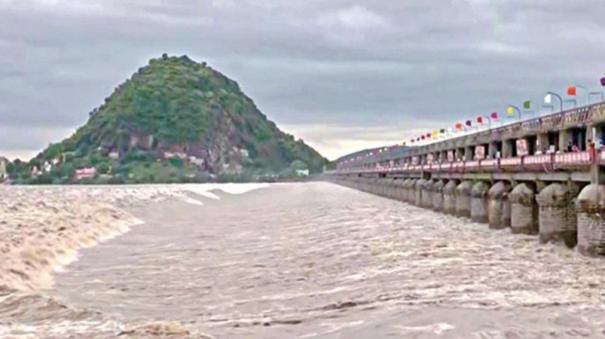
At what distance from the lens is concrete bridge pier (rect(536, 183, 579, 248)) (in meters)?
33.3

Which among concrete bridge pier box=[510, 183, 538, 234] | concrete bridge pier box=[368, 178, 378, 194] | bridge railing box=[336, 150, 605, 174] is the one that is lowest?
concrete bridge pier box=[510, 183, 538, 234]

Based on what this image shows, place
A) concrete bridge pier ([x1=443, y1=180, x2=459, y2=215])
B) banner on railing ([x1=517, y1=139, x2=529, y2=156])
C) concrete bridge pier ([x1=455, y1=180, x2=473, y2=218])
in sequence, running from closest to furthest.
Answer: banner on railing ([x1=517, y1=139, x2=529, y2=156]) → concrete bridge pier ([x1=455, y1=180, x2=473, y2=218]) → concrete bridge pier ([x1=443, y1=180, x2=459, y2=215])

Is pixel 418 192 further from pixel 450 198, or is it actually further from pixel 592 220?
pixel 592 220

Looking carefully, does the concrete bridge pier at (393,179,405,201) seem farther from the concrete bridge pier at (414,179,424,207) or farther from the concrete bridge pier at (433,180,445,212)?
the concrete bridge pier at (433,180,445,212)

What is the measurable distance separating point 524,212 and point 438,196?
89.6 ft

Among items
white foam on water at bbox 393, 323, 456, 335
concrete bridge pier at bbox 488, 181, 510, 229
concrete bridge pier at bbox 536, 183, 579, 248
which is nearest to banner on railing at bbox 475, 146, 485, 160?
concrete bridge pier at bbox 488, 181, 510, 229

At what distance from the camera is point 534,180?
139 feet

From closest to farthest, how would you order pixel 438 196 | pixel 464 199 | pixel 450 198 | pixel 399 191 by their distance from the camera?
pixel 464 199
pixel 450 198
pixel 438 196
pixel 399 191

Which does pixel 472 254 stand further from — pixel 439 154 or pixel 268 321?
pixel 439 154

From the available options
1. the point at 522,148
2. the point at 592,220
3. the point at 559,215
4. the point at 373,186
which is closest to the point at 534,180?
the point at 522,148

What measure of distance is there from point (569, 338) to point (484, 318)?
1.87 meters

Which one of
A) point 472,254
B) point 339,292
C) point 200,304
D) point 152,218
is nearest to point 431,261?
point 472,254

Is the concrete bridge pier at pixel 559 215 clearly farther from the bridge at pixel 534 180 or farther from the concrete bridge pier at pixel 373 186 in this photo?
the concrete bridge pier at pixel 373 186

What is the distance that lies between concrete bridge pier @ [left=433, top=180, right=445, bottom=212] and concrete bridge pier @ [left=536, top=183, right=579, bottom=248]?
31.1 m
